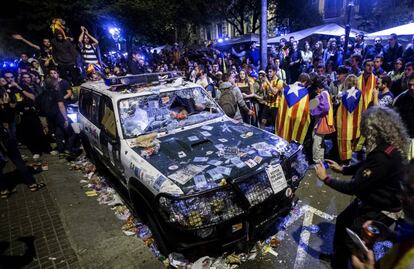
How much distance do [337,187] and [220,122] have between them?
95.5 inches

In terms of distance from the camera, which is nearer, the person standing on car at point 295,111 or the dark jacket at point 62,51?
the person standing on car at point 295,111

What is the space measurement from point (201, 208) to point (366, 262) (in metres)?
1.69

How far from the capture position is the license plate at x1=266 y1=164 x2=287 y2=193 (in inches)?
133

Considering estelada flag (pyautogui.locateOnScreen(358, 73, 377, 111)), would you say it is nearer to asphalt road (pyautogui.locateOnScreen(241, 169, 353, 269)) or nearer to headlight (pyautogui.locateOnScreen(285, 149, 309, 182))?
asphalt road (pyautogui.locateOnScreen(241, 169, 353, 269))

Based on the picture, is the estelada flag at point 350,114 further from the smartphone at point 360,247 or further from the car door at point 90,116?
the car door at point 90,116

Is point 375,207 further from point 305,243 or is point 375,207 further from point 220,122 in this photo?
point 220,122

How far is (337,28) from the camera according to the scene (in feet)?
63.0

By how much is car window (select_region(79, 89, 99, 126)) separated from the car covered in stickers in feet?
0.12

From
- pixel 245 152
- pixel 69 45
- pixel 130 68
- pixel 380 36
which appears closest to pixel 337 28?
pixel 380 36

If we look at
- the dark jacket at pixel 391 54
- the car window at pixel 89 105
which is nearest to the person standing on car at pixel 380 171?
the car window at pixel 89 105

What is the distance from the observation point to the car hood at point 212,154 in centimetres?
324

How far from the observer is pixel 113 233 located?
4.02 m

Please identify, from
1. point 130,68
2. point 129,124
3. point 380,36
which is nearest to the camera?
point 129,124

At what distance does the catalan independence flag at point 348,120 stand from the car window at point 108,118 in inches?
178
